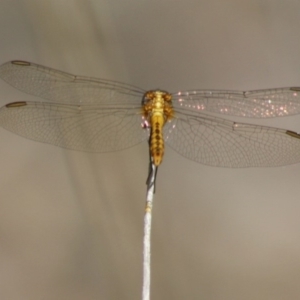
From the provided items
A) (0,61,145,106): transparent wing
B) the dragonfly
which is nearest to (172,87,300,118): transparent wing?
the dragonfly

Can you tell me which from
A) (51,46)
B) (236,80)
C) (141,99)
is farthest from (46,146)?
(236,80)

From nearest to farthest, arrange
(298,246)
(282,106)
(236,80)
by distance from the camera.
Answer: (282,106) → (298,246) → (236,80)

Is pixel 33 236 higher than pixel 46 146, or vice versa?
pixel 46 146

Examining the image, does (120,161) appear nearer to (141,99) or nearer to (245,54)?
(141,99)

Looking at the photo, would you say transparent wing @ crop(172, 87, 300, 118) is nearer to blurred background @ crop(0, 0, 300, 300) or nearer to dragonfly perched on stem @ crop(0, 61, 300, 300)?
dragonfly perched on stem @ crop(0, 61, 300, 300)

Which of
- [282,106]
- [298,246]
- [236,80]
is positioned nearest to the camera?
[282,106]

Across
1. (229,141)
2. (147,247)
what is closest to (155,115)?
(229,141)

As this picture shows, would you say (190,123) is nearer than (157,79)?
Yes
